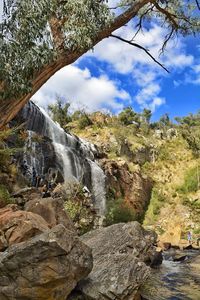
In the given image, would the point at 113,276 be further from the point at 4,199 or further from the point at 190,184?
the point at 190,184

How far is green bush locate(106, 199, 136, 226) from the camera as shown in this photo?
2652 cm

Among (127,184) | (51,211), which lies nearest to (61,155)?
(127,184)

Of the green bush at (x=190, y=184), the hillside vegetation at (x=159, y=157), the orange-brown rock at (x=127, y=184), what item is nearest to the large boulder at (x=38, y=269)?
the orange-brown rock at (x=127, y=184)

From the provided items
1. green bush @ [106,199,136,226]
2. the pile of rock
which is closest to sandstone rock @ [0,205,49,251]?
the pile of rock

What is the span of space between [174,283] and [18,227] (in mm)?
5750

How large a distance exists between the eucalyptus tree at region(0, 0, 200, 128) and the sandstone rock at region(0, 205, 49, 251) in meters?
2.62

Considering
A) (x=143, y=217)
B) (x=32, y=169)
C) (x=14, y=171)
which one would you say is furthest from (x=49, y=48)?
(x=143, y=217)

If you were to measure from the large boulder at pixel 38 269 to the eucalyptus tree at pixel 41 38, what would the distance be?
222 cm

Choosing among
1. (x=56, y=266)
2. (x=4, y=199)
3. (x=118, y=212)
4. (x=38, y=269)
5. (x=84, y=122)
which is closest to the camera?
(x=38, y=269)

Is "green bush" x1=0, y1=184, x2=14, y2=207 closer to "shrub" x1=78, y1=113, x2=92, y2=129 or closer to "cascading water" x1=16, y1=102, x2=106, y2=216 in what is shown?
"cascading water" x1=16, y1=102, x2=106, y2=216

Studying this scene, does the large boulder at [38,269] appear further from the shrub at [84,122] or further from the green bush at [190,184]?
the shrub at [84,122]

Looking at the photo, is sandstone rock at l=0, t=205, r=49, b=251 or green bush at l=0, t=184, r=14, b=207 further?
green bush at l=0, t=184, r=14, b=207

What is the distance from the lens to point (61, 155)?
25.0 m

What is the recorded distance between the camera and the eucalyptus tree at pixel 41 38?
6776 millimetres
